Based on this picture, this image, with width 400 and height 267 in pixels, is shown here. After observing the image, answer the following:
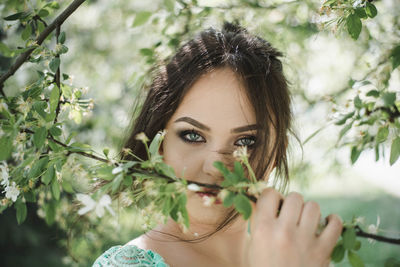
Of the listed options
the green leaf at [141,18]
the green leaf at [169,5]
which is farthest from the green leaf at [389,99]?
the green leaf at [169,5]

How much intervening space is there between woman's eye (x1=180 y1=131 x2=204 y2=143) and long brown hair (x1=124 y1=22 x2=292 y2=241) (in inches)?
4.6

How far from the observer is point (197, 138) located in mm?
1586

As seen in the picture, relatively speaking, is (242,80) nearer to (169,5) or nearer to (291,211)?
(291,211)

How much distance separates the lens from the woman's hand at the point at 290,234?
3.32 ft

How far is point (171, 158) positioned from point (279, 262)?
2.28ft

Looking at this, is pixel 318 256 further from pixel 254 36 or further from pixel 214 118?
pixel 254 36

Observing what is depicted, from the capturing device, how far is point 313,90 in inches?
136

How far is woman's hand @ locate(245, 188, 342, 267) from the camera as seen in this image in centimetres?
101

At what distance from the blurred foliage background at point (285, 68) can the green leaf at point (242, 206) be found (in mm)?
314

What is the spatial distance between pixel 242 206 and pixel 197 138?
728 mm

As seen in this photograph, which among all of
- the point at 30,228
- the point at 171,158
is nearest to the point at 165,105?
the point at 171,158

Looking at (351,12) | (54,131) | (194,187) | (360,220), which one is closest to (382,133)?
(360,220)

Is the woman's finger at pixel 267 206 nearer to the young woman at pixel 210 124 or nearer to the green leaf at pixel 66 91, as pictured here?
the young woman at pixel 210 124

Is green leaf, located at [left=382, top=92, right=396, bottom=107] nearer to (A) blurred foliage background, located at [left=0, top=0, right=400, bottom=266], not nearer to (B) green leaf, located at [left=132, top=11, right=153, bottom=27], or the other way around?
(A) blurred foliage background, located at [left=0, top=0, right=400, bottom=266]
